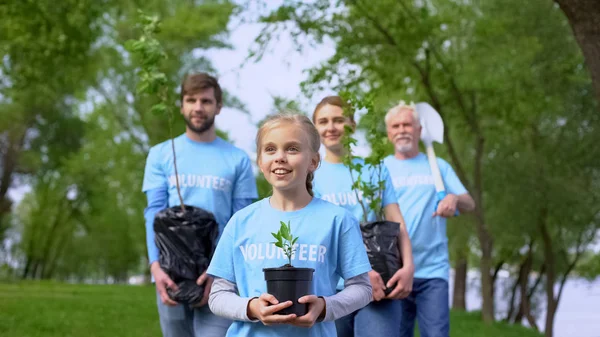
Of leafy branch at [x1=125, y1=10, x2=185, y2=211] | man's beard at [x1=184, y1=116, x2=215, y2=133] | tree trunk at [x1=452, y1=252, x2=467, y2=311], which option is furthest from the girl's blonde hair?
tree trunk at [x1=452, y1=252, x2=467, y2=311]

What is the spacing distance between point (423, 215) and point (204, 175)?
1825mm

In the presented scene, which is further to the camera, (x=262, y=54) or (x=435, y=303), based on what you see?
(x=262, y=54)

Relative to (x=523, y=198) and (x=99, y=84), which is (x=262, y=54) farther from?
(x=99, y=84)

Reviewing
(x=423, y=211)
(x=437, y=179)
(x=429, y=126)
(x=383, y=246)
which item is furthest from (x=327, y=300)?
(x=429, y=126)

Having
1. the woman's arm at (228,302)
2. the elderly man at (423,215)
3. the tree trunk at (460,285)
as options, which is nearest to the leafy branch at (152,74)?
the elderly man at (423,215)

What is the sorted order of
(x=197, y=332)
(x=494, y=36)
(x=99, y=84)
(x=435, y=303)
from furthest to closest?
(x=99, y=84)
(x=494, y=36)
(x=435, y=303)
(x=197, y=332)

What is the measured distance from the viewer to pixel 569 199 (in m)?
22.5

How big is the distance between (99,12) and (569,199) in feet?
44.8

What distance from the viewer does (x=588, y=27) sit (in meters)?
8.63

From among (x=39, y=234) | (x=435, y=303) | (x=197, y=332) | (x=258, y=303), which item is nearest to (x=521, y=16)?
(x=435, y=303)

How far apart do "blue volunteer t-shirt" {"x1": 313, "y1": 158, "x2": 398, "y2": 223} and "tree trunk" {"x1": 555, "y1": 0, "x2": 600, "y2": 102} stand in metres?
4.49

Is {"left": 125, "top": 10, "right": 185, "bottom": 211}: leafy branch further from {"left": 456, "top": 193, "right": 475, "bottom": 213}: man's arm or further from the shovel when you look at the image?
the shovel

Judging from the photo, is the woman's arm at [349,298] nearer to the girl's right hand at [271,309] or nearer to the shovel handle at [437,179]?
the girl's right hand at [271,309]

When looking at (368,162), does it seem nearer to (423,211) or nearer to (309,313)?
(423,211)
